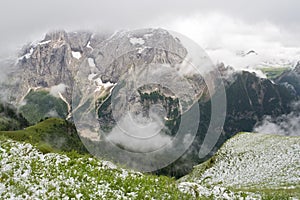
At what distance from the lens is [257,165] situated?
2096 inches

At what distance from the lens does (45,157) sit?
2414 centimetres

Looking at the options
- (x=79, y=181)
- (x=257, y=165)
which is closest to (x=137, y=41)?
(x=257, y=165)

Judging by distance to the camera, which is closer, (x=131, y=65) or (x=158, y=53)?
(x=131, y=65)

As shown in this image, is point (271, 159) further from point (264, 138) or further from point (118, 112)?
point (118, 112)

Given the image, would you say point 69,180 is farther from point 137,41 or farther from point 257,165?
point 257,165

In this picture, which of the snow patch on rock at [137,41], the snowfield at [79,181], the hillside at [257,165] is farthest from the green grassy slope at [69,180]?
the snow patch on rock at [137,41]

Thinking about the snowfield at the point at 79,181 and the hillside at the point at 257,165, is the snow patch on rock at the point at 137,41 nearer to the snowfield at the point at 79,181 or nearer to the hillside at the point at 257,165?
the hillside at the point at 257,165

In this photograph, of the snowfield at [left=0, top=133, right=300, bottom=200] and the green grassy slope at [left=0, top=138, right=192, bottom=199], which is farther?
the snowfield at [left=0, top=133, right=300, bottom=200]

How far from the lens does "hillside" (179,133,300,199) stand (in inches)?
1653

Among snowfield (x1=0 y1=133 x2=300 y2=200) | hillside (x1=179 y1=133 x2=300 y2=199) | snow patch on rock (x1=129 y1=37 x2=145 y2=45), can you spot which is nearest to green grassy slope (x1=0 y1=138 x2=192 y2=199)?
snowfield (x1=0 y1=133 x2=300 y2=200)

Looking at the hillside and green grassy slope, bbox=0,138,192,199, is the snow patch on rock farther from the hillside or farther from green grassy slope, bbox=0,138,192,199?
green grassy slope, bbox=0,138,192,199

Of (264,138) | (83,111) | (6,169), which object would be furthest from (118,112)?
(264,138)

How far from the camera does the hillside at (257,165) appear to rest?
42.0 m

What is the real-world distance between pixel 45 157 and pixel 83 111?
35.1ft
